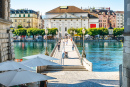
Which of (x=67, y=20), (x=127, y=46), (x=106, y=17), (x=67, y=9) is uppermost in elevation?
(x=67, y=9)

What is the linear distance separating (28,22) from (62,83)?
116m

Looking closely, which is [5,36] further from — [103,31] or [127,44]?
[103,31]

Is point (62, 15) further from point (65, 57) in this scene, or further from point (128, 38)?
point (128, 38)

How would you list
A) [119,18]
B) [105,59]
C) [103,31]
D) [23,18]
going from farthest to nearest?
[119,18], [23,18], [103,31], [105,59]

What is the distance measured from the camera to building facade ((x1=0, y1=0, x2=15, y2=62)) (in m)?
14.5

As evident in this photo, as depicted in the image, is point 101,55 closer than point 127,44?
No

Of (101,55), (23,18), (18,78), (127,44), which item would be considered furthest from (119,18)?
(18,78)

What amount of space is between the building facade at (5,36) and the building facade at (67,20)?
10170cm

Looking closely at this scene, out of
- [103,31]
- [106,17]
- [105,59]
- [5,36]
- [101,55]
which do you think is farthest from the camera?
[106,17]

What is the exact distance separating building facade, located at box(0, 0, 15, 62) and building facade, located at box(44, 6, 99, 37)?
102m

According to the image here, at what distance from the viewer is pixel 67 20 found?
391 feet

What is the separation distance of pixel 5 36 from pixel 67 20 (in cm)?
10433

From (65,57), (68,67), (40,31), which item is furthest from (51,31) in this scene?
(68,67)

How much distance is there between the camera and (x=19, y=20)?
13062 cm
